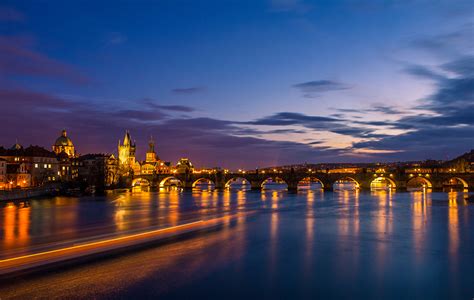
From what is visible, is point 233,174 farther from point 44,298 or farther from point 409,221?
point 44,298

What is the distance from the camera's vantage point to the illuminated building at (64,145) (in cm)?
14439

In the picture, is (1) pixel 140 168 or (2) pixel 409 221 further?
(1) pixel 140 168

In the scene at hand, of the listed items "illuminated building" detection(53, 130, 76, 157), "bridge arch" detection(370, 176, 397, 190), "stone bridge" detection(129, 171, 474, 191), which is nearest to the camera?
"stone bridge" detection(129, 171, 474, 191)

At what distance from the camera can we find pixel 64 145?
145 meters

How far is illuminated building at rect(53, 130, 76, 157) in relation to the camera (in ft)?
474

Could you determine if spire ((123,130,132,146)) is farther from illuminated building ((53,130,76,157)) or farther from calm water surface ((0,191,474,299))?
calm water surface ((0,191,474,299))

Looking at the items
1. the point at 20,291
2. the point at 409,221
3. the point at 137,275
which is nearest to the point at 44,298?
the point at 20,291

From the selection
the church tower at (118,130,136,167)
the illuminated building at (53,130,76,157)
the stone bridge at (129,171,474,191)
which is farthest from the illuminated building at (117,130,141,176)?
the stone bridge at (129,171,474,191)

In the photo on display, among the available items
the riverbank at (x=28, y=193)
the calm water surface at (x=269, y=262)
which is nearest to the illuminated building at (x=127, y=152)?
the riverbank at (x=28, y=193)

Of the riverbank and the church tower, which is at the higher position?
the church tower

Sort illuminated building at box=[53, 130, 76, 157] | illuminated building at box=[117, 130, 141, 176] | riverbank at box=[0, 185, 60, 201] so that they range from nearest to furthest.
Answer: riverbank at box=[0, 185, 60, 201], illuminated building at box=[53, 130, 76, 157], illuminated building at box=[117, 130, 141, 176]

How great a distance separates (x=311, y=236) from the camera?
3019cm

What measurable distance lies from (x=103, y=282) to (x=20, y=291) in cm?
295

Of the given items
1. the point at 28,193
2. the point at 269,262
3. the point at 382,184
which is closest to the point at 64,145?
the point at 28,193
